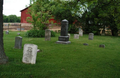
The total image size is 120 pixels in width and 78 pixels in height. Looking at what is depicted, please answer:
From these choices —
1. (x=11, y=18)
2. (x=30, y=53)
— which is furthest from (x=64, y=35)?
(x=11, y=18)

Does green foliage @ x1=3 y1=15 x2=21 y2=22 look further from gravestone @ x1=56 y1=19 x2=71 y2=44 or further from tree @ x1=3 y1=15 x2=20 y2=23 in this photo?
gravestone @ x1=56 y1=19 x2=71 y2=44

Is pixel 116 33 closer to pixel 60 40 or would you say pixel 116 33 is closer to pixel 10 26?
pixel 60 40

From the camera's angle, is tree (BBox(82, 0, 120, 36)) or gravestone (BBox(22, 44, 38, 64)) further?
tree (BBox(82, 0, 120, 36))

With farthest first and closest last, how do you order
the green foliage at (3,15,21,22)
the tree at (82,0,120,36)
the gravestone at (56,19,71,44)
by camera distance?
the green foliage at (3,15,21,22) < the tree at (82,0,120,36) < the gravestone at (56,19,71,44)

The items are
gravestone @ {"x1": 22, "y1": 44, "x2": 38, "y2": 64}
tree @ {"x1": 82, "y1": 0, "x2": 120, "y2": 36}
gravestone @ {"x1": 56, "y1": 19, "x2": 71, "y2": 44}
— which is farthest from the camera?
tree @ {"x1": 82, "y1": 0, "x2": 120, "y2": 36}

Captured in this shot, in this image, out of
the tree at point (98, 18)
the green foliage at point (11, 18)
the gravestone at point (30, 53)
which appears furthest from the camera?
the green foliage at point (11, 18)

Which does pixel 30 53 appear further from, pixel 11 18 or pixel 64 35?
pixel 11 18

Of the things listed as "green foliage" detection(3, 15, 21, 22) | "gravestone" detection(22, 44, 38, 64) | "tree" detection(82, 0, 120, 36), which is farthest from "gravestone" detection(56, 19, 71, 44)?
"green foliage" detection(3, 15, 21, 22)

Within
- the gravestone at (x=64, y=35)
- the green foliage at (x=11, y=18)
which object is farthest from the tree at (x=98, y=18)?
the green foliage at (x=11, y=18)

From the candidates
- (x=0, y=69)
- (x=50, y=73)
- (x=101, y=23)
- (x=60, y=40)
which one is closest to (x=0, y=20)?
(x=0, y=69)

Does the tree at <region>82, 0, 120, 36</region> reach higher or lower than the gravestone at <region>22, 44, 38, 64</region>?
higher

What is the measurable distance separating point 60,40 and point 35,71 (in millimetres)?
7892

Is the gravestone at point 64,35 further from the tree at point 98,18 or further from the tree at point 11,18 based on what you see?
the tree at point 11,18

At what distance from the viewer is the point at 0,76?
14.8ft
